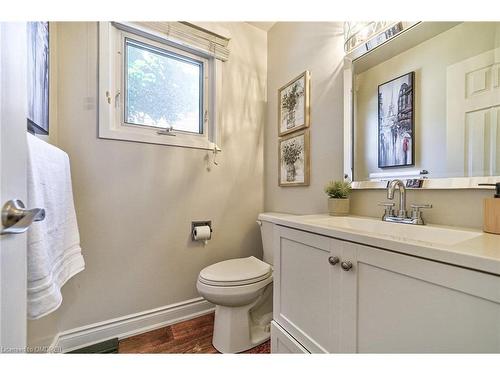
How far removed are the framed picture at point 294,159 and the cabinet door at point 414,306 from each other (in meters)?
0.89

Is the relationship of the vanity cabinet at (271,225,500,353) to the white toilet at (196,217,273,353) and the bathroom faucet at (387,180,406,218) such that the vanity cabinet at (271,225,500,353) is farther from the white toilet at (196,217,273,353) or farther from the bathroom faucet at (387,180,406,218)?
the bathroom faucet at (387,180,406,218)

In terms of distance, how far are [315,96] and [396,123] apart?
58cm

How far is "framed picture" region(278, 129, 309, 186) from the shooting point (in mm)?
1471

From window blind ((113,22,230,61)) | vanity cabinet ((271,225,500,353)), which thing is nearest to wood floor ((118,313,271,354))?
vanity cabinet ((271,225,500,353))

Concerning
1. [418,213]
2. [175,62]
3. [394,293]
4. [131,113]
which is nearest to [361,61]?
[418,213]

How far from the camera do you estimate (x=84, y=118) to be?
123cm

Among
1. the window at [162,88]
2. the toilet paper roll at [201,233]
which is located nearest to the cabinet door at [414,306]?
the toilet paper roll at [201,233]

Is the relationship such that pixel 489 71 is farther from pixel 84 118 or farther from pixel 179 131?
pixel 84 118

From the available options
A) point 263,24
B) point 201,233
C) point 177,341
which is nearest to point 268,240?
point 201,233

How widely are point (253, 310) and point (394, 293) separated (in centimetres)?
108

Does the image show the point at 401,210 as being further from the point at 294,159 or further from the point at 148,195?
the point at 148,195

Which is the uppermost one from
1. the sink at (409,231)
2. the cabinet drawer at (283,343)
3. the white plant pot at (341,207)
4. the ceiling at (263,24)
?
the ceiling at (263,24)

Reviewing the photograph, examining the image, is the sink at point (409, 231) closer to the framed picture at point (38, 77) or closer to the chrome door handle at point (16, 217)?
the chrome door handle at point (16, 217)

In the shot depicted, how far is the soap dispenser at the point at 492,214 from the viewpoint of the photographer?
630 mm
